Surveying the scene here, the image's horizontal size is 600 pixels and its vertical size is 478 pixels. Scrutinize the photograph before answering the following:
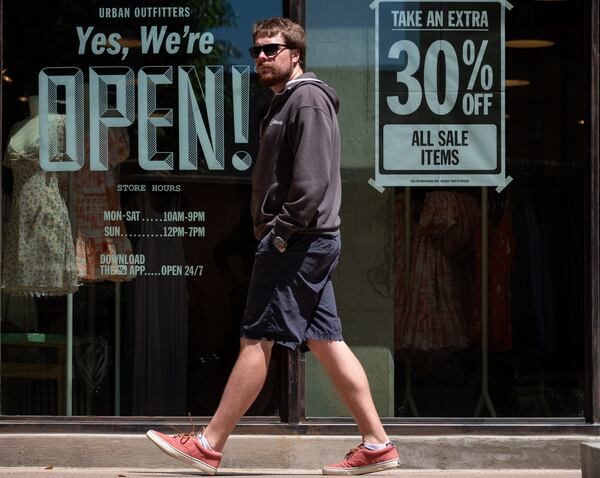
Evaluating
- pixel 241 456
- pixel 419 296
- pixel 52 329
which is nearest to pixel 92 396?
pixel 52 329

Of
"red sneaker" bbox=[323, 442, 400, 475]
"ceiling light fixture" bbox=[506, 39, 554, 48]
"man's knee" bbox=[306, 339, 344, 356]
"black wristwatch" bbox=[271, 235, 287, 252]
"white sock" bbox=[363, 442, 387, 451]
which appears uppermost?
"ceiling light fixture" bbox=[506, 39, 554, 48]

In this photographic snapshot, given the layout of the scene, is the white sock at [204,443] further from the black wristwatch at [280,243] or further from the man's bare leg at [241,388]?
the black wristwatch at [280,243]

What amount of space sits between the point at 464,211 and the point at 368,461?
2.17m

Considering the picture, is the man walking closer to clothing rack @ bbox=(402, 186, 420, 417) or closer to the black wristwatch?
the black wristwatch

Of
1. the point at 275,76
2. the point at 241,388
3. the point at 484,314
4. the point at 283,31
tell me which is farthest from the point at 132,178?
the point at 484,314

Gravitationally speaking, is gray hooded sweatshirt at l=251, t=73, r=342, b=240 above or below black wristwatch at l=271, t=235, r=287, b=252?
above

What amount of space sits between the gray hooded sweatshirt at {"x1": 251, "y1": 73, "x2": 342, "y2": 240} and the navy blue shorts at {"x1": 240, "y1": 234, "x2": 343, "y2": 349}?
0.31 feet

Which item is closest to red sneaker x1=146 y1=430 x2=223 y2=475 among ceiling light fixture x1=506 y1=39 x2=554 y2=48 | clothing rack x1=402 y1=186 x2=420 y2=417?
clothing rack x1=402 y1=186 x2=420 y2=417

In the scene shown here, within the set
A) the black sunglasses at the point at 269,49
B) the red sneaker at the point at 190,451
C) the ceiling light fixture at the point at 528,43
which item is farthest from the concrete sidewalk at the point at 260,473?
the ceiling light fixture at the point at 528,43

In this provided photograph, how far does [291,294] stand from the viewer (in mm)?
6219

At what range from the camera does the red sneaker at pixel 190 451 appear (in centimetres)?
622

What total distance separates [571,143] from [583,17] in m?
0.76

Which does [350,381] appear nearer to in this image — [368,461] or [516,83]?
[368,461]

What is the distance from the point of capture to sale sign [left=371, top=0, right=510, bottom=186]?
26.0 feet
